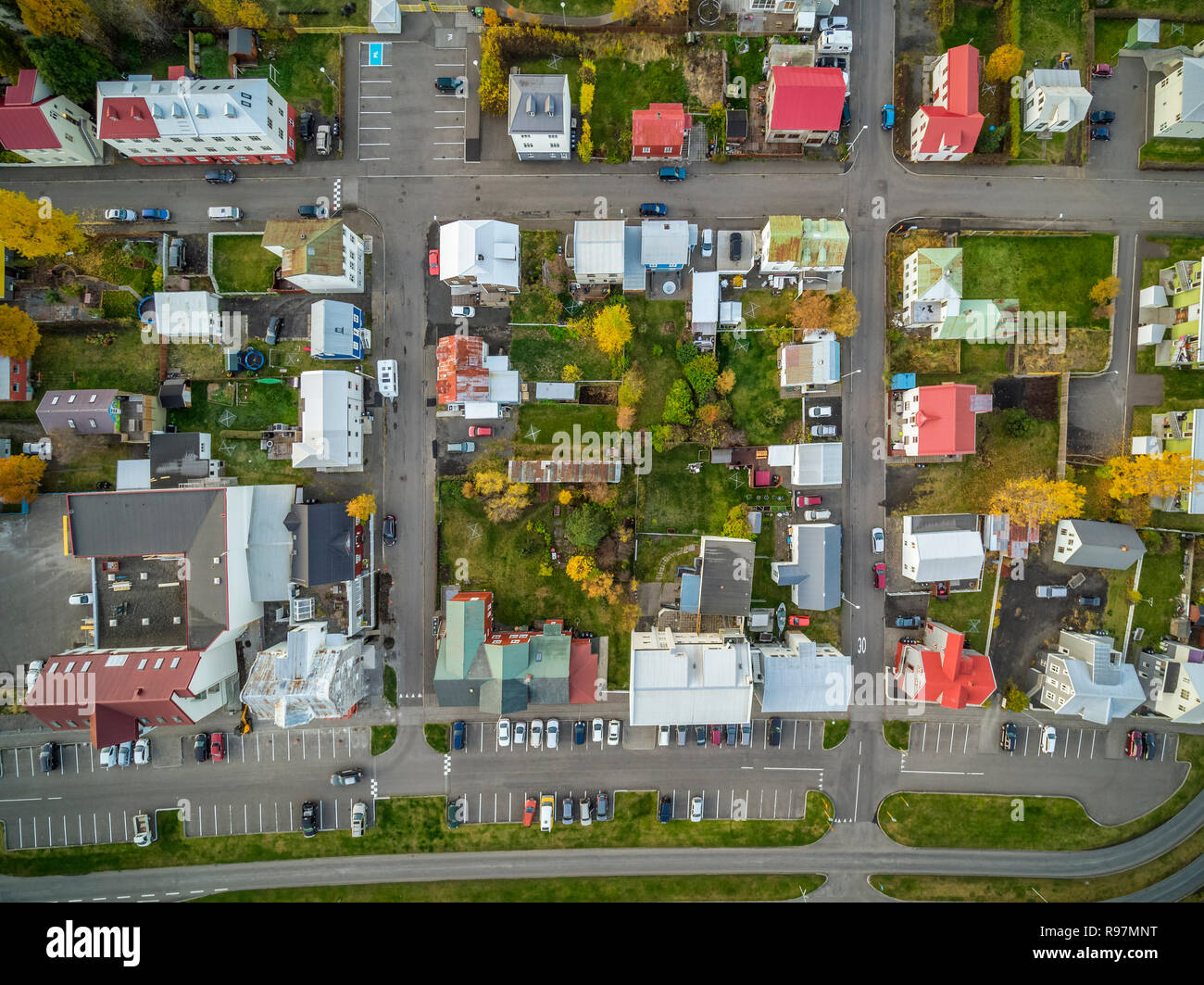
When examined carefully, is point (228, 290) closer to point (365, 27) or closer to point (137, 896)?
point (365, 27)

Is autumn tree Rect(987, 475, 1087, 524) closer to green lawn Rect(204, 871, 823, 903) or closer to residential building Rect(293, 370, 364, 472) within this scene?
green lawn Rect(204, 871, 823, 903)

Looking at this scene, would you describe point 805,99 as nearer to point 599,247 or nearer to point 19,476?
point 599,247

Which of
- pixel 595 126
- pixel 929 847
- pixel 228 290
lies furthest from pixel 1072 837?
pixel 228 290

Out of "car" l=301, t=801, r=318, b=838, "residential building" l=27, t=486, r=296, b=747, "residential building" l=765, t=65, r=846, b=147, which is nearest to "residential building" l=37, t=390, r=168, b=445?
"residential building" l=27, t=486, r=296, b=747

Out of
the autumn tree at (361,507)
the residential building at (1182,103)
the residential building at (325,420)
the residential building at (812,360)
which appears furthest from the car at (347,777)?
the residential building at (1182,103)

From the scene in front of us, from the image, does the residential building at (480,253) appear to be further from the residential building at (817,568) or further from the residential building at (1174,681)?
the residential building at (1174,681)

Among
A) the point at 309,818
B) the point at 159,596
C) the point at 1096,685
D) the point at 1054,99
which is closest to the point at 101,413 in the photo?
the point at 159,596
